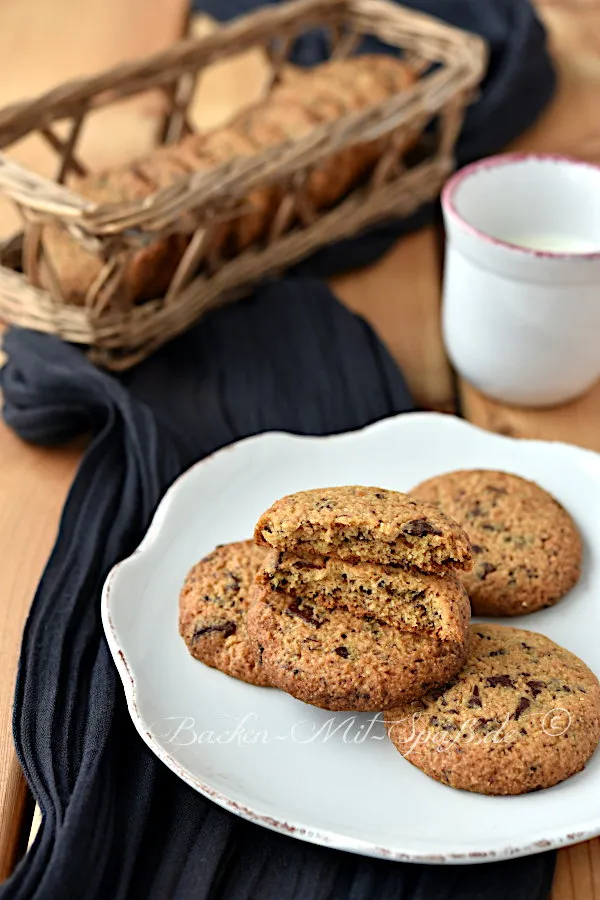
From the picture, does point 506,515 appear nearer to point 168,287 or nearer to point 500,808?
point 500,808

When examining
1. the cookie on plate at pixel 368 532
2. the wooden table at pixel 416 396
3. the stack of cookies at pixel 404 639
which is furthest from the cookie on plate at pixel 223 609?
the wooden table at pixel 416 396

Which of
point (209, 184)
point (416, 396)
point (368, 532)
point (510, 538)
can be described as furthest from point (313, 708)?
point (209, 184)

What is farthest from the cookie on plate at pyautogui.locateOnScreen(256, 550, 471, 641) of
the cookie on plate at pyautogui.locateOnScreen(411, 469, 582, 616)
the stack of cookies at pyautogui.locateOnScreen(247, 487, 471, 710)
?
the cookie on plate at pyautogui.locateOnScreen(411, 469, 582, 616)

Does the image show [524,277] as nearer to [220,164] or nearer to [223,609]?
[220,164]

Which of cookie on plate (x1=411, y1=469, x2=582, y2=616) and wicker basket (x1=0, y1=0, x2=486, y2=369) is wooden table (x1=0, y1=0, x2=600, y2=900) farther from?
cookie on plate (x1=411, y1=469, x2=582, y2=616)

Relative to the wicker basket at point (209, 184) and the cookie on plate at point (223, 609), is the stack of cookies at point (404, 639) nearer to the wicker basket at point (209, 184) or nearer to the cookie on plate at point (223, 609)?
the cookie on plate at point (223, 609)
